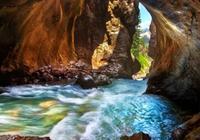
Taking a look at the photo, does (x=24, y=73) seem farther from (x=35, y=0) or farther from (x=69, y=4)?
(x=69, y=4)

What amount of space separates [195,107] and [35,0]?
7532mm

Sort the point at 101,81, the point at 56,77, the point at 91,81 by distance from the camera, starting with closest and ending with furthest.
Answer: the point at 91,81
the point at 101,81
the point at 56,77

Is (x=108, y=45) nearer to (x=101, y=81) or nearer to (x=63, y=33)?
(x=63, y=33)

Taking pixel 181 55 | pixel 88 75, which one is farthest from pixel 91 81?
pixel 181 55

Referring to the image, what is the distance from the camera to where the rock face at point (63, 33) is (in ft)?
47.5

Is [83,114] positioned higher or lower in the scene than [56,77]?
higher

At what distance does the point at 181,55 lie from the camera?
1102 centimetres

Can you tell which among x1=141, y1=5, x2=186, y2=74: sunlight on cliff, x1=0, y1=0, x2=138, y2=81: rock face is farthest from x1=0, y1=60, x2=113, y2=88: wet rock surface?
x1=141, y1=5, x2=186, y2=74: sunlight on cliff

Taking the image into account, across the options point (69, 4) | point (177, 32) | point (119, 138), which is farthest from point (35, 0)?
point (119, 138)

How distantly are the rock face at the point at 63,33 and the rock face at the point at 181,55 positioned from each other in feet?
18.8

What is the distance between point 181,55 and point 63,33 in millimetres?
10004

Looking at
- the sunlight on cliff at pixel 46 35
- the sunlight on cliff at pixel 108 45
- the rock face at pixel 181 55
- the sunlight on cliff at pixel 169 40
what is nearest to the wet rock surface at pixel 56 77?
the sunlight on cliff at pixel 46 35

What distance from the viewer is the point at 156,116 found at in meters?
9.43

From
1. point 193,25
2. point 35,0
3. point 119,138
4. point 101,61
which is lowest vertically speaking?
point 101,61
